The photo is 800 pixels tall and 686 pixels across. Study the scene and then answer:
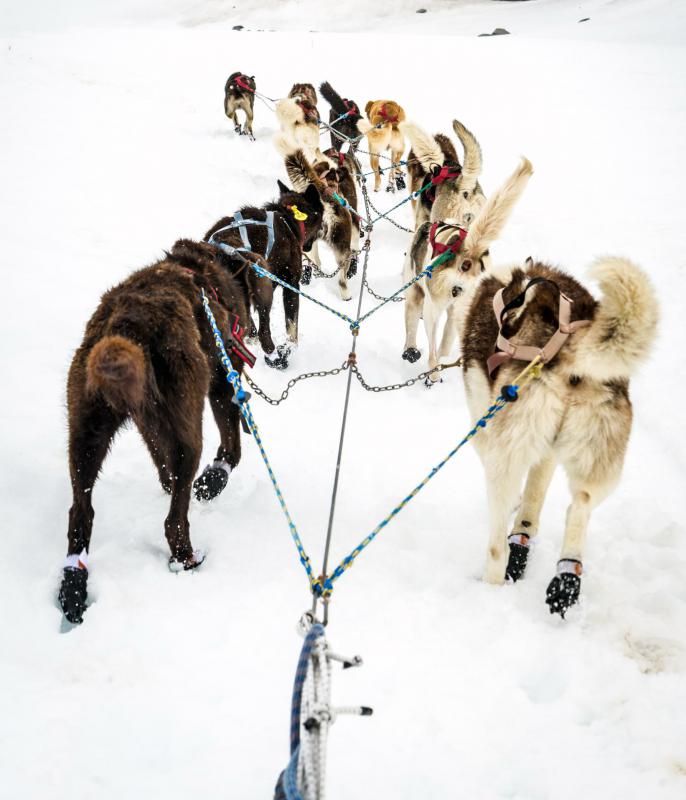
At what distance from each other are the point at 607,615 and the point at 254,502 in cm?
189

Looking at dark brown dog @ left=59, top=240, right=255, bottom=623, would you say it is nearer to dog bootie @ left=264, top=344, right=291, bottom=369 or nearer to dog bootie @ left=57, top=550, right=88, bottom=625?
dog bootie @ left=57, top=550, right=88, bottom=625

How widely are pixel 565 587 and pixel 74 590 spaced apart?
202cm

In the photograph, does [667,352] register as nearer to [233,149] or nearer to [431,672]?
[431,672]

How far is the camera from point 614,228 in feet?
23.2

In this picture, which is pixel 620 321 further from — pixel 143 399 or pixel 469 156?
pixel 469 156

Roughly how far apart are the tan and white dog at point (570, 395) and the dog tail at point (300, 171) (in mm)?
3535

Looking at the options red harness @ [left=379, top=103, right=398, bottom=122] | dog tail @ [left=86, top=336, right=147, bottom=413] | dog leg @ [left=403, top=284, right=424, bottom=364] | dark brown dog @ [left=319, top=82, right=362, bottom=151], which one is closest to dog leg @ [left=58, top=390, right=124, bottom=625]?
dog tail @ [left=86, top=336, right=147, bottom=413]

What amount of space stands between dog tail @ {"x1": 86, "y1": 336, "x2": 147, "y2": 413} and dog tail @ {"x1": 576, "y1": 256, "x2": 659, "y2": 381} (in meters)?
1.63

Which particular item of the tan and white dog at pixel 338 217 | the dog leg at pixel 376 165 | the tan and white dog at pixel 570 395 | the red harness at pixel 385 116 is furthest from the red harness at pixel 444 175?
the red harness at pixel 385 116

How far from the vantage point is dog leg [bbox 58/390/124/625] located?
216cm

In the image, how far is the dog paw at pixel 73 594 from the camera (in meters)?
2.16

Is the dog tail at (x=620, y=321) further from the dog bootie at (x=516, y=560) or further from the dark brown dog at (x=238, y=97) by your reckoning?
the dark brown dog at (x=238, y=97)

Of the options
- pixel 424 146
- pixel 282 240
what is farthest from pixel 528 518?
pixel 424 146

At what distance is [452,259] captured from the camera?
161 inches
